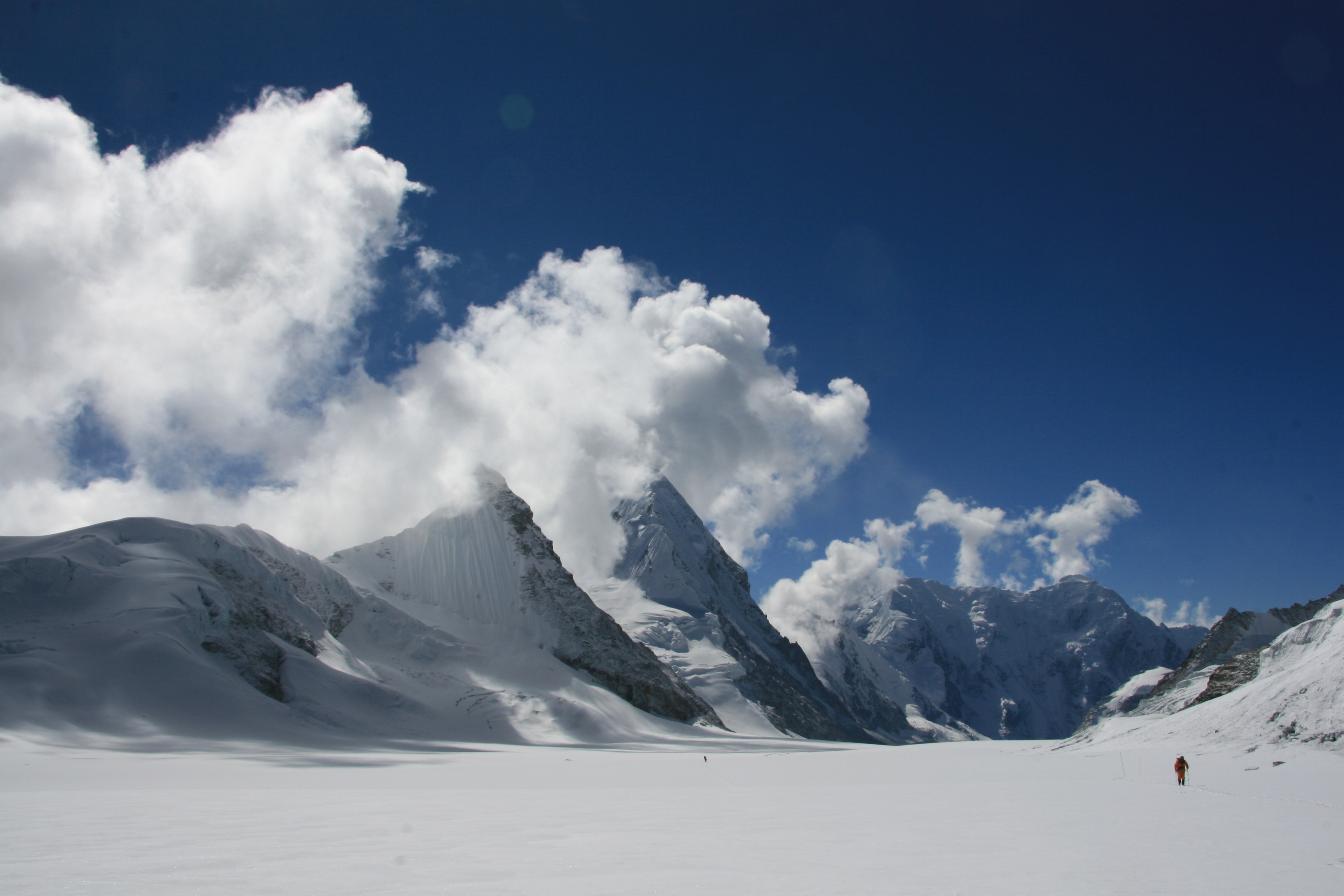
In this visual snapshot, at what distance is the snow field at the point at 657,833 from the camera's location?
11750 mm

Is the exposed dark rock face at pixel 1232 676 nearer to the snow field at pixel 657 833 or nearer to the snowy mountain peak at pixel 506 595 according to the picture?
the snow field at pixel 657 833

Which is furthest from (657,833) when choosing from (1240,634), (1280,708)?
(1240,634)

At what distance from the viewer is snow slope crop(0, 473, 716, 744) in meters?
59.3

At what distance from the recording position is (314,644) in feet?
288

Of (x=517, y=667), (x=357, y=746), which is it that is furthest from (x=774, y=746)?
(x=357, y=746)

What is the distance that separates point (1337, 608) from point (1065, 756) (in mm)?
23774

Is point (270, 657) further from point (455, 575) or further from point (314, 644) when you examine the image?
point (455, 575)

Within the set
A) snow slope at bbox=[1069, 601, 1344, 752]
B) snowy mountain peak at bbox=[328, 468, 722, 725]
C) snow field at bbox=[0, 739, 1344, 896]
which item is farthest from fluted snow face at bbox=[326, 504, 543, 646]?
snow slope at bbox=[1069, 601, 1344, 752]

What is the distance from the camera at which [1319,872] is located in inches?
526

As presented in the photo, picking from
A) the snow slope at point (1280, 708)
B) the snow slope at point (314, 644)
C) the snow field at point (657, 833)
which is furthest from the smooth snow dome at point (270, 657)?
the snow slope at point (1280, 708)

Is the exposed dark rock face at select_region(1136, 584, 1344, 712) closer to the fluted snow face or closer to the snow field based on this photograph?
the snow field

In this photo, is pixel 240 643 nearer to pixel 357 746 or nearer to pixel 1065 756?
pixel 357 746

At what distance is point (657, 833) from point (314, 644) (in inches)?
3277

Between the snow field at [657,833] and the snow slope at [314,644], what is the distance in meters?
23.8
